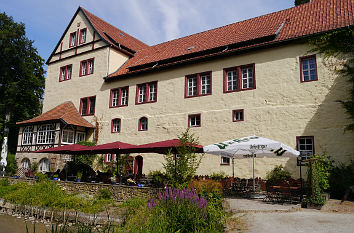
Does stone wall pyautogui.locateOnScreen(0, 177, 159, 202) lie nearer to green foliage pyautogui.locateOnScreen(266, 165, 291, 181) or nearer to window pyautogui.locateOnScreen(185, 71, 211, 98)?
green foliage pyautogui.locateOnScreen(266, 165, 291, 181)

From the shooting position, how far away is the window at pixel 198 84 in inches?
690

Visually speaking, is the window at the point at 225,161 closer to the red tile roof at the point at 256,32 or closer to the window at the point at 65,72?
the red tile roof at the point at 256,32

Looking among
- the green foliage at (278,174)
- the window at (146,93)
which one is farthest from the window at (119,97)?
the green foliage at (278,174)

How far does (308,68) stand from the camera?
1458 cm

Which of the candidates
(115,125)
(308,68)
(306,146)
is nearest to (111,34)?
(115,125)

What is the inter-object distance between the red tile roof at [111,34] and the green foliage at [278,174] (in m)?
15.4

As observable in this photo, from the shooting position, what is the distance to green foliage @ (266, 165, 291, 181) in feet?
45.1

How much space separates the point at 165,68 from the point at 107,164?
7619 millimetres

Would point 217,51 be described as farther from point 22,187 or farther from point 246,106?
point 22,187

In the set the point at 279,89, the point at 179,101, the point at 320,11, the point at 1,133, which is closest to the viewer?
the point at 279,89

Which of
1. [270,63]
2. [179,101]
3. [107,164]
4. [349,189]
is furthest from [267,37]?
[107,164]

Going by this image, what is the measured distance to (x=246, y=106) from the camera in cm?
1575

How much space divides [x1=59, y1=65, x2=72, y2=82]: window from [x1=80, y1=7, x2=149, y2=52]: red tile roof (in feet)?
13.6

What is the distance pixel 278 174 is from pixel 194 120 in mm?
5773
